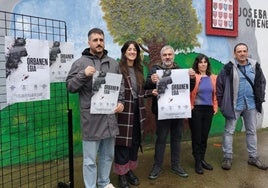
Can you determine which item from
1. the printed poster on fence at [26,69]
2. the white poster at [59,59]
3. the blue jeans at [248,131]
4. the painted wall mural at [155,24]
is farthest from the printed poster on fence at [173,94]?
the painted wall mural at [155,24]

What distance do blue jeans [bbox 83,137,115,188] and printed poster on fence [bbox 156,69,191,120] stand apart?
0.81 m

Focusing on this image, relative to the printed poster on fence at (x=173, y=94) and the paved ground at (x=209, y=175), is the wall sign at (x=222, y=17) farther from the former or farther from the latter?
the printed poster on fence at (x=173, y=94)

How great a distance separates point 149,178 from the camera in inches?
169

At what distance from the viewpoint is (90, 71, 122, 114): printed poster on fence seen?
3.35m

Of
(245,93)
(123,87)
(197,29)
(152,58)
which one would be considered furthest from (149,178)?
(197,29)

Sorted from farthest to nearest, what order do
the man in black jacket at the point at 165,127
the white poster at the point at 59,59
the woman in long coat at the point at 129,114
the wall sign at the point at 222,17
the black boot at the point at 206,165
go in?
the wall sign at the point at 222,17
the black boot at the point at 206,165
the man in black jacket at the point at 165,127
the woman in long coat at the point at 129,114
the white poster at the point at 59,59

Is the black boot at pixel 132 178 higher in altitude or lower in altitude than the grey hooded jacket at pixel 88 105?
lower

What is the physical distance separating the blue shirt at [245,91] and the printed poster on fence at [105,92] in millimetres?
2008

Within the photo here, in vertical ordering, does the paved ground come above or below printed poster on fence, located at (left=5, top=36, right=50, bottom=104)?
below

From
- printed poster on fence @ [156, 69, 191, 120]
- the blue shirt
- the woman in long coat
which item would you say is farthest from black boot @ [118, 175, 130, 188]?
the blue shirt

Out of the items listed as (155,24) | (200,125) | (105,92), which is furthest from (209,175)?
(155,24)

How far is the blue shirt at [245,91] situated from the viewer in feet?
15.1

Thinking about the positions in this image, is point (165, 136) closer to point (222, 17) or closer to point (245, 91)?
point (245, 91)

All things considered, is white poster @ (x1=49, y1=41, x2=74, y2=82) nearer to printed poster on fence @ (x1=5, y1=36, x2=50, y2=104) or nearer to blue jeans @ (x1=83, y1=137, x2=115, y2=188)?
printed poster on fence @ (x1=5, y1=36, x2=50, y2=104)
